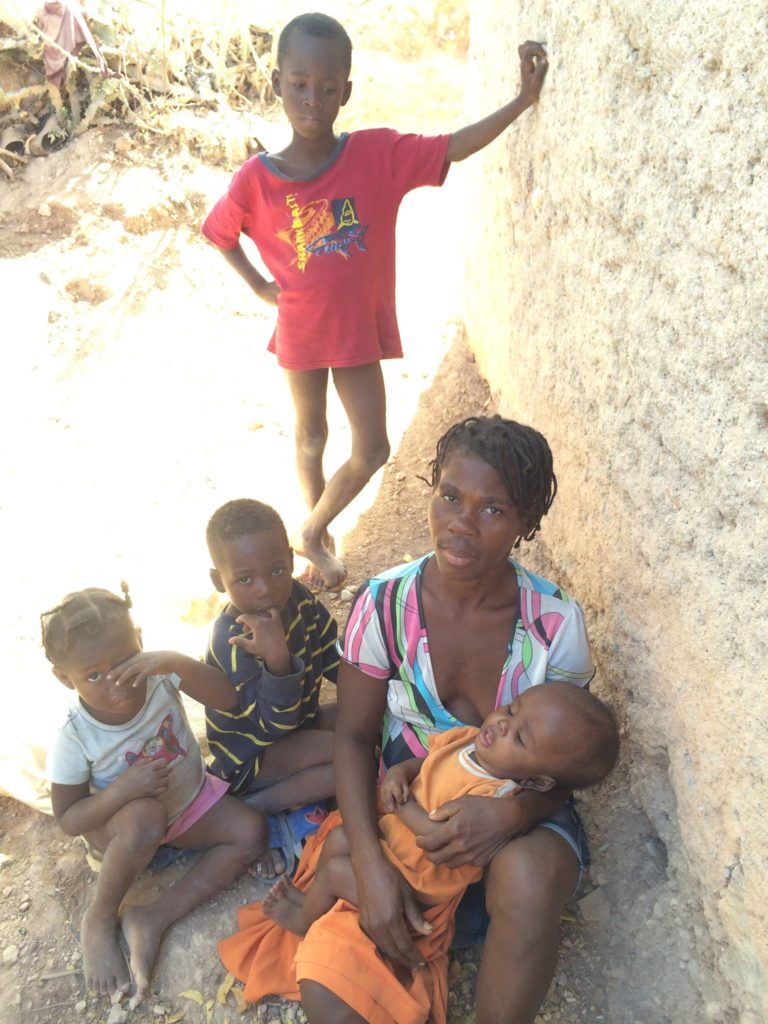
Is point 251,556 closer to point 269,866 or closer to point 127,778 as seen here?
point 127,778

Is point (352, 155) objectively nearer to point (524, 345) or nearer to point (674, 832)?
point (524, 345)

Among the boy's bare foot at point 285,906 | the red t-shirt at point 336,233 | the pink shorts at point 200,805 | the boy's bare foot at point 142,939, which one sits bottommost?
the boy's bare foot at point 142,939

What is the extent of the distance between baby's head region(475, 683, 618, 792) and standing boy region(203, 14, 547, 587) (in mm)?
1373

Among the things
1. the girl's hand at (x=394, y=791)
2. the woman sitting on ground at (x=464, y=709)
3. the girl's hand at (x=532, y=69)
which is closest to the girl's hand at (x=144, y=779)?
the woman sitting on ground at (x=464, y=709)

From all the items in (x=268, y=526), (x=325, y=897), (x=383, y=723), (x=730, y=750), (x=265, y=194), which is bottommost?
(x=325, y=897)

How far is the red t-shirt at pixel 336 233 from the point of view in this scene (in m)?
2.45

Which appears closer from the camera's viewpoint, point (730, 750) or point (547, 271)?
point (730, 750)

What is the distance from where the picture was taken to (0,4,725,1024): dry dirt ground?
5.93 ft

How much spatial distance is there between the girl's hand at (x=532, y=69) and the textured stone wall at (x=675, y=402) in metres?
0.04

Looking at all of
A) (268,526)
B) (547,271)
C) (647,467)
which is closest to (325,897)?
(268,526)

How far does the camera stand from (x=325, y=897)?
68.7 inches

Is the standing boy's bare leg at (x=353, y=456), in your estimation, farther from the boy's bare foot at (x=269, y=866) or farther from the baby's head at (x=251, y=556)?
the boy's bare foot at (x=269, y=866)

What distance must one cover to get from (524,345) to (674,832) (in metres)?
1.59

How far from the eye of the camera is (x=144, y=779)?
1858mm
